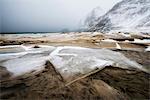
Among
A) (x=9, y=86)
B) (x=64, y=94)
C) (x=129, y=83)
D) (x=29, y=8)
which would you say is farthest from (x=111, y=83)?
(x=29, y=8)

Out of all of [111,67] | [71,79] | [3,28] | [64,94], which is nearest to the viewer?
[64,94]

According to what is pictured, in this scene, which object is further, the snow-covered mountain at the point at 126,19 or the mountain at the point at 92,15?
the snow-covered mountain at the point at 126,19

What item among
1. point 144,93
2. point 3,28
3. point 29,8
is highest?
point 29,8

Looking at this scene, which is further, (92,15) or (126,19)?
(126,19)

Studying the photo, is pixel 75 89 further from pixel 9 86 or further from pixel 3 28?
pixel 3 28

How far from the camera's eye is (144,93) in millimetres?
1349

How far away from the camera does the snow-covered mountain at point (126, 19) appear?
852 cm

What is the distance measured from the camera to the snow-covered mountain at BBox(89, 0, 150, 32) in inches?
335

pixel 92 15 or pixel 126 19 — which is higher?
pixel 92 15

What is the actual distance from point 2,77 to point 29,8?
563 centimetres

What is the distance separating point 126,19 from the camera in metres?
9.23

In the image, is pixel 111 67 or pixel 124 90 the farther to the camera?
pixel 111 67

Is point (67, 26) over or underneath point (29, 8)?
underneath

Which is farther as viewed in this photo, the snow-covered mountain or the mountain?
the snow-covered mountain
